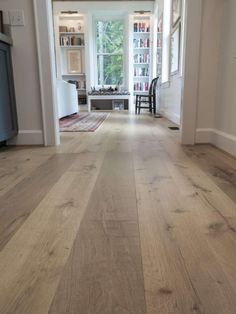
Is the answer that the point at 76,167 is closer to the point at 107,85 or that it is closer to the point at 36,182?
the point at 36,182

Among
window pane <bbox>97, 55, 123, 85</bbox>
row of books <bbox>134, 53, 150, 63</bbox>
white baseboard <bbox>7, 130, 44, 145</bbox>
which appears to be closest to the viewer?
white baseboard <bbox>7, 130, 44, 145</bbox>

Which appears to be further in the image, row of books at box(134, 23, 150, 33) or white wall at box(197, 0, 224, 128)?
row of books at box(134, 23, 150, 33)

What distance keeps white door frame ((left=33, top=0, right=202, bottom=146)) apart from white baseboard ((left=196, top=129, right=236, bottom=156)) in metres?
0.07

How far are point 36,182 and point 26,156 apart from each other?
0.67m

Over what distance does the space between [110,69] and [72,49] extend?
1155mm

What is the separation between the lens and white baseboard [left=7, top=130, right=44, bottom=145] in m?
2.41

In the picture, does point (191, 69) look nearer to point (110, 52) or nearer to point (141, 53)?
point (141, 53)

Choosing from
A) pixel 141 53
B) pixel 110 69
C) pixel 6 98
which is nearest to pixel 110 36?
pixel 110 69

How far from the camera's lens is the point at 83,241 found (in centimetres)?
84

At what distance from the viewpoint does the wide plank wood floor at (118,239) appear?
61cm

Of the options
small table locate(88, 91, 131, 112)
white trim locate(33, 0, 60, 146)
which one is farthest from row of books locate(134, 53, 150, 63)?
white trim locate(33, 0, 60, 146)

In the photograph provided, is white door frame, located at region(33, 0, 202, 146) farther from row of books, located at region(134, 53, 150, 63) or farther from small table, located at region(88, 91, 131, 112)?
row of books, located at region(134, 53, 150, 63)

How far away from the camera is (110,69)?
772cm

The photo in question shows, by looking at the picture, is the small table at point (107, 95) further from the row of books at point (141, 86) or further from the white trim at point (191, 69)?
the white trim at point (191, 69)
